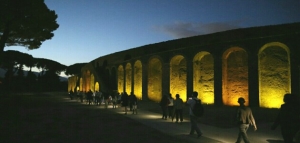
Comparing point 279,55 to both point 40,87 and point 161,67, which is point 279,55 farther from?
point 40,87

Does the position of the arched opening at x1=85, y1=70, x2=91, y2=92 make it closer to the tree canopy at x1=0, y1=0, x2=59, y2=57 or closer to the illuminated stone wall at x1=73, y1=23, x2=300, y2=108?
the tree canopy at x1=0, y1=0, x2=59, y2=57

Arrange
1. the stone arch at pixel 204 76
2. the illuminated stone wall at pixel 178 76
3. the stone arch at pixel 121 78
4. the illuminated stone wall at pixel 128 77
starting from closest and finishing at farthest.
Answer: the stone arch at pixel 204 76
the illuminated stone wall at pixel 178 76
the illuminated stone wall at pixel 128 77
the stone arch at pixel 121 78

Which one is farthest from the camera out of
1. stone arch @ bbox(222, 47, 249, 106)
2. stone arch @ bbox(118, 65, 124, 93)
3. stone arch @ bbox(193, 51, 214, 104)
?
stone arch @ bbox(118, 65, 124, 93)

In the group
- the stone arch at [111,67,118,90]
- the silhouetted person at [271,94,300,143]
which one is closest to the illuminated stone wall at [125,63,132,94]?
the stone arch at [111,67,118,90]

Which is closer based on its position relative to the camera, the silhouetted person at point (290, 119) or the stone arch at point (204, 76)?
the silhouetted person at point (290, 119)

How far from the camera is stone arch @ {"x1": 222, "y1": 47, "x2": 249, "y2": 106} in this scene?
1777 cm

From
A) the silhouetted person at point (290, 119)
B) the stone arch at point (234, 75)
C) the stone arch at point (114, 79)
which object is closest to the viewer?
the silhouetted person at point (290, 119)

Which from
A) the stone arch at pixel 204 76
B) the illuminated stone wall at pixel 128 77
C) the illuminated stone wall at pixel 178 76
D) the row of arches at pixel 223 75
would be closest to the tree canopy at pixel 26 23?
the illuminated stone wall at pixel 128 77

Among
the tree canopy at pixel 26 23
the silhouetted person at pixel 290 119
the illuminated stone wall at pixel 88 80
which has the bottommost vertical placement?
the silhouetted person at pixel 290 119

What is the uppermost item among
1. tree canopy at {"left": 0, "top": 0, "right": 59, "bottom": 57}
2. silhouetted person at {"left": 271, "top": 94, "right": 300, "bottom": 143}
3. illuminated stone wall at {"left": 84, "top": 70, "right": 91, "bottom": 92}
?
tree canopy at {"left": 0, "top": 0, "right": 59, "bottom": 57}

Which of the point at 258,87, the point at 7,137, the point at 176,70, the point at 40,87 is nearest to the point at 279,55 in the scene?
the point at 258,87

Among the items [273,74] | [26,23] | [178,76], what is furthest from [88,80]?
[273,74]

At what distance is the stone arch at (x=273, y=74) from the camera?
16031 millimetres

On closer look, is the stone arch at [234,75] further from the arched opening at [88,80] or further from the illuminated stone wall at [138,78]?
the arched opening at [88,80]
